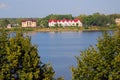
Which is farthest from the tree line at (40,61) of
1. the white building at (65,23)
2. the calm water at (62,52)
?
the white building at (65,23)

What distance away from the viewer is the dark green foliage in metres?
8.69

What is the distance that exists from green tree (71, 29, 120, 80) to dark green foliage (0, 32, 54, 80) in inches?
34.9

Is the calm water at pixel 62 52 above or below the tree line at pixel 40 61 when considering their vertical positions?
below

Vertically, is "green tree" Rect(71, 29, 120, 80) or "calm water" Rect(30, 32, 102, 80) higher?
"green tree" Rect(71, 29, 120, 80)

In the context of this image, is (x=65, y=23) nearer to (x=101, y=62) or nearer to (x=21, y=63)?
A: (x=101, y=62)

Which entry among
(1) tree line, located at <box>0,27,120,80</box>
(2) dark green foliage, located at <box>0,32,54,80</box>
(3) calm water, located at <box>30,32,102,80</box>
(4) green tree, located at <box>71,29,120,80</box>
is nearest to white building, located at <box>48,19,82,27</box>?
(3) calm water, located at <box>30,32,102,80</box>

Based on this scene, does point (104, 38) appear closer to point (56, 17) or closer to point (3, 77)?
point (3, 77)

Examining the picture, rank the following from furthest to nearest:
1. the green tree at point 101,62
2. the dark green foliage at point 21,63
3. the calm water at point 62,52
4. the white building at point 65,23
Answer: the white building at point 65,23, the calm water at point 62,52, the green tree at point 101,62, the dark green foliage at point 21,63

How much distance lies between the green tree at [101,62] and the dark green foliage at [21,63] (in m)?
0.89

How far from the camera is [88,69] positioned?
9.43 metres

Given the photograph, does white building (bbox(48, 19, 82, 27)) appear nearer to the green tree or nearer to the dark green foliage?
the green tree

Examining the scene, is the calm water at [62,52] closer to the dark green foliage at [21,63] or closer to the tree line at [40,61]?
the tree line at [40,61]

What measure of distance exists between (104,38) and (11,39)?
91.9 inches

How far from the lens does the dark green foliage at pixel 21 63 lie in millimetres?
8688
